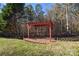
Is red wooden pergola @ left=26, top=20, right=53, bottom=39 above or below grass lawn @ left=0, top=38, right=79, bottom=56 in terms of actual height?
above

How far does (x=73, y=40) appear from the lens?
164cm

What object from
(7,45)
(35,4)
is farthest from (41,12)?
(7,45)

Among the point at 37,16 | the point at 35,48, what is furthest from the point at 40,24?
the point at 35,48

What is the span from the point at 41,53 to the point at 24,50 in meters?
0.12

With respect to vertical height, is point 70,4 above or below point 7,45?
above

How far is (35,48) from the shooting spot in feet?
5.40

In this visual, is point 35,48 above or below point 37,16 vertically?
below

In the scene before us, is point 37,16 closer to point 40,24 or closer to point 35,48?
point 40,24

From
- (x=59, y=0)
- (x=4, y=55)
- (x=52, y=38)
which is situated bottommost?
(x=4, y=55)

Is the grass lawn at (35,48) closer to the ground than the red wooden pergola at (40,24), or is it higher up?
closer to the ground

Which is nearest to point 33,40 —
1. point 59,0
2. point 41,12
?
point 41,12

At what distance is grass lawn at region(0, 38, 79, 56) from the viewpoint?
1.63 metres

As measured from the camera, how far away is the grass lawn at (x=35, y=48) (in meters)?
1.63

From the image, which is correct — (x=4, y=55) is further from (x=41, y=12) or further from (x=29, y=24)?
(x=41, y=12)
